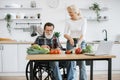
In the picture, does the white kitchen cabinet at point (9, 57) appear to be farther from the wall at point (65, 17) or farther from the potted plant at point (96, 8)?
the potted plant at point (96, 8)

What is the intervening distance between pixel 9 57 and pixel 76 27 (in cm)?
Result: 232

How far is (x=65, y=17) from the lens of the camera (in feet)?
20.7

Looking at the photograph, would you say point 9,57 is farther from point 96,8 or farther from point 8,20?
point 96,8

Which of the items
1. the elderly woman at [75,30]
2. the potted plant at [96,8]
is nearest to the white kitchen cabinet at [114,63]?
the potted plant at [96,8]

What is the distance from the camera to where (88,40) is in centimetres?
637

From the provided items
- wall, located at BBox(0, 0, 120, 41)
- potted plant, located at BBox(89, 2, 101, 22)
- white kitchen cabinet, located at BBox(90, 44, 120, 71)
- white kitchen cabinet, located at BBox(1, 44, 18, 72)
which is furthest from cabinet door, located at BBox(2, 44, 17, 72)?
potted plant, located at BBox(89, 2, 101, 22)

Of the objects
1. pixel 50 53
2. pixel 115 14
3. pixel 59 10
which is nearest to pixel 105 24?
pixel 115 14

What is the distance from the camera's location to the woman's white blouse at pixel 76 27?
12.9ft

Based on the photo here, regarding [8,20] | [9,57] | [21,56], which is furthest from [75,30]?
[8,20]

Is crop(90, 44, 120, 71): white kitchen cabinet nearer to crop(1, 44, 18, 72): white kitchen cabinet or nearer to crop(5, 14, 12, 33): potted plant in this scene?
crop(1, 44, 18, 72): white kitchen cabinet

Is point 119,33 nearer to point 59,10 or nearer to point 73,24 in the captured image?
point 59,10

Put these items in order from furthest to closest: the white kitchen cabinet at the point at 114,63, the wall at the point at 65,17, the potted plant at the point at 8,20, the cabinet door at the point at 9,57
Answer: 1. the wall at the point at 65,17
2. the potted plant at the point at 8,20
3. the white kitchen cabinet at the point at 114,63
4. the cabinet door at the point at 9,57

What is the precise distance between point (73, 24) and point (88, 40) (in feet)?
8.17

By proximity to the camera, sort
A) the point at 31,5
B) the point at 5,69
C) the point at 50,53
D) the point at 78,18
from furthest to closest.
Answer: the point at 31,5, the point at 5,69, the point at 78,18, the point at 50,53
